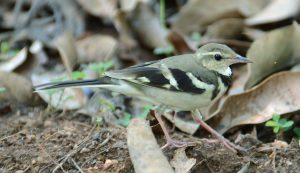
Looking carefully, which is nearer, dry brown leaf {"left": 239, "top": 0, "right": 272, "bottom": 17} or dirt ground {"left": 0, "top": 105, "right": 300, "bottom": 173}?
dirt ground {"left": 0, "top": 105, "right": 300, "bottom": 173}

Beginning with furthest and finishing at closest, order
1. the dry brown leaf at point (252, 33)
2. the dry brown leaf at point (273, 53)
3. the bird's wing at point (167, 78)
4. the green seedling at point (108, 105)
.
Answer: the dry brown leaf at point (252, 33), the dry brown leaf at point (273, 53), the green seedling at point (108, 105), the bird's wing at point (167, 78)

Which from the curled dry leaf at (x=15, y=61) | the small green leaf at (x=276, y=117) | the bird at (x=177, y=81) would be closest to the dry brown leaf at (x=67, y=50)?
the curled dry leaf at (x=15, y=61)

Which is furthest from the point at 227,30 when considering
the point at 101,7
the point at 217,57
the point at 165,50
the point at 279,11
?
the point at 217,57

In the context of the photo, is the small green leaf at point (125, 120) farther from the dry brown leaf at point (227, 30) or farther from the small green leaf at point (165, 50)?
the dry brown leaf at point (227, 30)

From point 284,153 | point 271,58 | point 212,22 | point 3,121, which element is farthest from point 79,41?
point 284,153

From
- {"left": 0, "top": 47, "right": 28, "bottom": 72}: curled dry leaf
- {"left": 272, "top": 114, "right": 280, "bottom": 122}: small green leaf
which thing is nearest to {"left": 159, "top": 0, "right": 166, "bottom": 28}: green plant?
{"left": 0, "top": 47, "right": 28, "bottom": 72}: curled dry leaf

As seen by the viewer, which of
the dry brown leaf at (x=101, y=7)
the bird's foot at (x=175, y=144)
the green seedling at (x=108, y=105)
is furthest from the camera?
the dry brown leaf at (x=101, y=7)

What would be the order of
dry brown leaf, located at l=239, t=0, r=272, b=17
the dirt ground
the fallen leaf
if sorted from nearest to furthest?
the dirt ground → the fallen leaf → dry brown leaf, located at l=239, t=0, r=272, b=17

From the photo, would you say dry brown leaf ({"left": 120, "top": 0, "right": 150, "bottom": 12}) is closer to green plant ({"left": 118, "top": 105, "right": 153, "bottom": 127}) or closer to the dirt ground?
green plant ({"left": 118, "top": 105, "right": 153, "bottom": 127})
